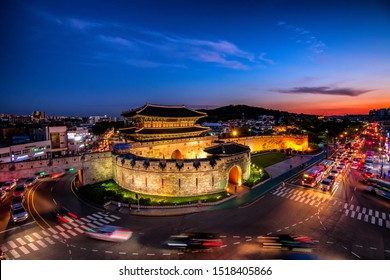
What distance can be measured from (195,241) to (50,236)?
1334cm

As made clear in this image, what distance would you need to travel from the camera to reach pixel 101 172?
3250cm

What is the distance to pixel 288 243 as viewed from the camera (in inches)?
612

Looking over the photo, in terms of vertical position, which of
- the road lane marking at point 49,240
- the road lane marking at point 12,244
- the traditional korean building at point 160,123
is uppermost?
the traditional korean building at point 160,123

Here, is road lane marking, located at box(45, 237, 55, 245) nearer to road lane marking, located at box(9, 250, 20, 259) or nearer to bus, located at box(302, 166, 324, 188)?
road lane marking, located at box(9, 250, 20, 259)

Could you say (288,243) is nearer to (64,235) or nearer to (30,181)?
(64,235)

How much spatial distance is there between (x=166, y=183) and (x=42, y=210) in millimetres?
14512

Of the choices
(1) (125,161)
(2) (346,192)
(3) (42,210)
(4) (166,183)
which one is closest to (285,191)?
(2) (346,192)

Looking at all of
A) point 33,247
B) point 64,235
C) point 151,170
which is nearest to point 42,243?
point 33,247

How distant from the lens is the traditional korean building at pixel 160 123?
40.5 metres

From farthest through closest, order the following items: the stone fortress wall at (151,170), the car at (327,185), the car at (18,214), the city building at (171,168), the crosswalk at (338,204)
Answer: the car at (327,185)
the city building at (171,168)
the stone fortress wall at (151,170)
the crosswalk at (338,204)
the car at (18,214)

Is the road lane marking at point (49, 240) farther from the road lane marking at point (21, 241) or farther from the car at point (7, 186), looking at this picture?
the car at point (7, 186)

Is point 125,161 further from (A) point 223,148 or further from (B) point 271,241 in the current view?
(B) point 271,241

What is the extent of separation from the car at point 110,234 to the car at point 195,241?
4100 millimetres

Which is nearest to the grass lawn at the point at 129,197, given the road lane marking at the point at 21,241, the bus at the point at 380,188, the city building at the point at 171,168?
the city building at the point at 171,168
